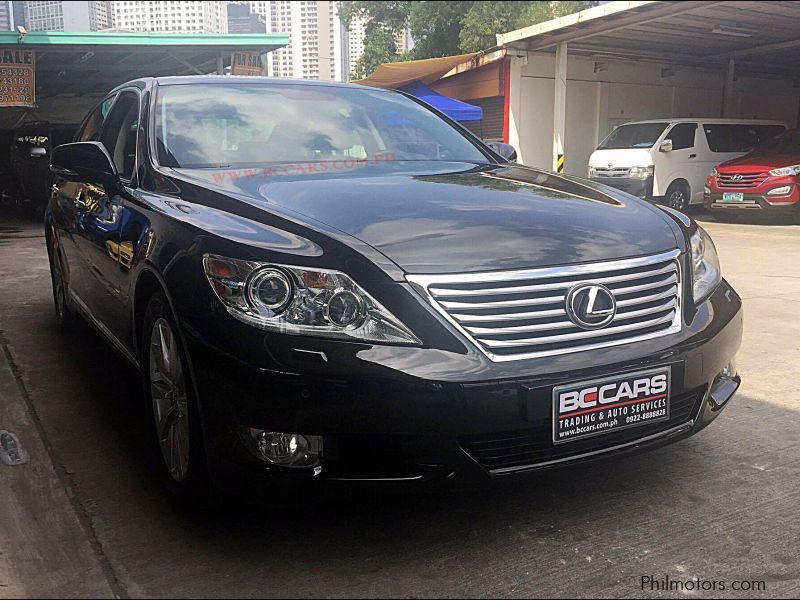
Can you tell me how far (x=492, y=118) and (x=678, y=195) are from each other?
5.52 meters

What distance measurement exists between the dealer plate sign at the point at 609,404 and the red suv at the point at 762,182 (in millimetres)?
11523

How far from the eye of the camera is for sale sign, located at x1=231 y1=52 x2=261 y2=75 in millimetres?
16719

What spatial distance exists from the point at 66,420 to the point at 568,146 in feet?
51.5

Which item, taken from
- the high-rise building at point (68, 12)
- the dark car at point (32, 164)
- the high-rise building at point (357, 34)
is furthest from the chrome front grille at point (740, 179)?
the high-rise building at point (357, 34)

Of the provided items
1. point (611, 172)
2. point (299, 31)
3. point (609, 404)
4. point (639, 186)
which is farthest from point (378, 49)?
point (609, 404)

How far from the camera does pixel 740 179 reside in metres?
12.9

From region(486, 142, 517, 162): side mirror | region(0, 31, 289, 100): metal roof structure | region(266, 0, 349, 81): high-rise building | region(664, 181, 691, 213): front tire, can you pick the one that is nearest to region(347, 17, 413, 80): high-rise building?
region(0, 31, 289, 100): metal roof structure

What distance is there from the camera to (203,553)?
229cm

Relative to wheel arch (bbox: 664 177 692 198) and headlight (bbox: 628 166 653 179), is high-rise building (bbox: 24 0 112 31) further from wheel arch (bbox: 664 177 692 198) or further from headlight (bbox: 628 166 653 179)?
wheel arch (bbox: 664 177 692 198)

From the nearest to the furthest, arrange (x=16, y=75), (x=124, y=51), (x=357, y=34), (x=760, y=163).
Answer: (x=760, y=163), (x=16, y=75), (x=124, y=51), (x=357, y=34)

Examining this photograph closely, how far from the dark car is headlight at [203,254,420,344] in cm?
1236

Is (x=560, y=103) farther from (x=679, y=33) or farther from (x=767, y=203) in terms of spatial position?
(x=767, y=203)

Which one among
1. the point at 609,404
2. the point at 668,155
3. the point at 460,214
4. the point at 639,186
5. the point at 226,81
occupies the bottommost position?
the point at 639,186

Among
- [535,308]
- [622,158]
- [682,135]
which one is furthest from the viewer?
[682,135]
